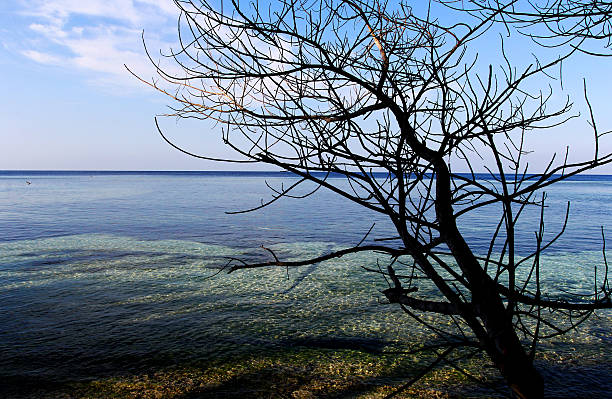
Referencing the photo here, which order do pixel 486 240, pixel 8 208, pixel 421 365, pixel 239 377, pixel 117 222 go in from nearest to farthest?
pixel 239 377
pixel 421 365
pixel 486 240
pixel 117 222
pixel 8 208

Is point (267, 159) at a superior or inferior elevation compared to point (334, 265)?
superior

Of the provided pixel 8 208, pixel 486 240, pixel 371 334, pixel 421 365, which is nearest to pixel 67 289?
pixel 371 334

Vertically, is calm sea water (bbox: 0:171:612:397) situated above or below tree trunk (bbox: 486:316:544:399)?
below

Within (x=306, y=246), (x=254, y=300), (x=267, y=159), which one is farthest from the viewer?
(x=306, y=246)

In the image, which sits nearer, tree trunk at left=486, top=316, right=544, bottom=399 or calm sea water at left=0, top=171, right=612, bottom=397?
tree trunk at left=486, top=316, right=544, bottom=399

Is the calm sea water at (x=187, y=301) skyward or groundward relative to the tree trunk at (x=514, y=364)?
Result: groundward

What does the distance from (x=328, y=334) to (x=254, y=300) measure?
1868mm

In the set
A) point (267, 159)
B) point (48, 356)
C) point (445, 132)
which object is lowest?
point (48, 356)

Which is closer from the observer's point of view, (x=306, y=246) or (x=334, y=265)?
(x=334, y=265)

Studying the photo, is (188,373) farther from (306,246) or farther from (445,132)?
(306,246)

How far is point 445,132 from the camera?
2117mm

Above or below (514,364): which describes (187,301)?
below

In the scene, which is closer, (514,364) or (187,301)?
(514,364)

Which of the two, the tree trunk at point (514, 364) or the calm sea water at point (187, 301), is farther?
the calm sea water at point (187, 301)
